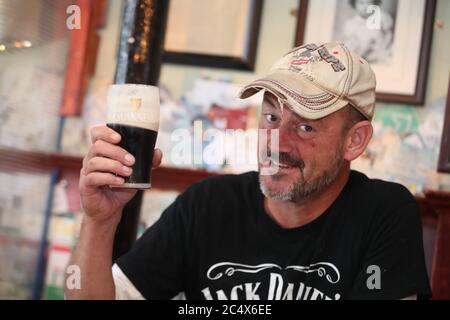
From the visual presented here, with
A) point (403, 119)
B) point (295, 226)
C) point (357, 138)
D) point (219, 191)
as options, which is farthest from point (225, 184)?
point (403, 119)

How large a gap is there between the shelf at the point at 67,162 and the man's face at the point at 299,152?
0.96m

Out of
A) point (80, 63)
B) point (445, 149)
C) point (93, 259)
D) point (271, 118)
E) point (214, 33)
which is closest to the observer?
point (93, 259)

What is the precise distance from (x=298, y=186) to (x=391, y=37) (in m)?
1.03

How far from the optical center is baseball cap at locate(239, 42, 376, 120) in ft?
4.41

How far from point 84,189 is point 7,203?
133cm

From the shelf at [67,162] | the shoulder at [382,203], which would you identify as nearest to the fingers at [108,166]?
the shoulder at [382,203]

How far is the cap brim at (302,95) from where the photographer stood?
1.33 m

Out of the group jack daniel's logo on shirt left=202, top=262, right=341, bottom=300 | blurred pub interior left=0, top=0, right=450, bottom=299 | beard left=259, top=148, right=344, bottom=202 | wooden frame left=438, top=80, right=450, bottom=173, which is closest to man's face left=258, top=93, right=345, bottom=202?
beard left=259, top=148, right=344, bottom=202

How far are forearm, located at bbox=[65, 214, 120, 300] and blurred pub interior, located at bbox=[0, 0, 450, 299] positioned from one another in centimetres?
91

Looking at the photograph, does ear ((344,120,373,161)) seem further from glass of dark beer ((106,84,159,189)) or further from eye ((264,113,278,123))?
glass of dark beer ((106,84,159,189))

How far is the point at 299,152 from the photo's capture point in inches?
52.9

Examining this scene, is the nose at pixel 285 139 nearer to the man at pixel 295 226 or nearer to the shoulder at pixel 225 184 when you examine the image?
the man at pixel 295 226

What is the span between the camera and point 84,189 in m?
1.17

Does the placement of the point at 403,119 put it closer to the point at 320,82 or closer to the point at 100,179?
the point at 320,82
